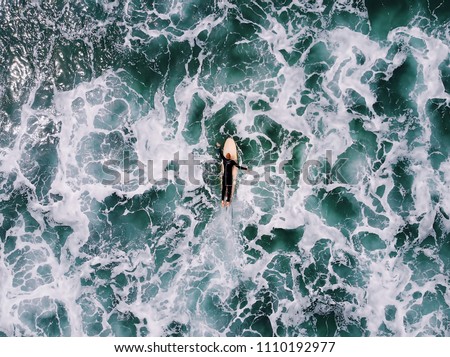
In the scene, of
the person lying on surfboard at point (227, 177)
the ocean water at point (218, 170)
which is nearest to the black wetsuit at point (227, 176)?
the person lying on surfboard at point (227, 177)

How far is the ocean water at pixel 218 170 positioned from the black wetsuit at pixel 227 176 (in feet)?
2.25

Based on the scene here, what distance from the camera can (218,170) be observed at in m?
26.0

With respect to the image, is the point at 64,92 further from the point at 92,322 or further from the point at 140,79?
the point at 92,322

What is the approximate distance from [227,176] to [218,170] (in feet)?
2.85

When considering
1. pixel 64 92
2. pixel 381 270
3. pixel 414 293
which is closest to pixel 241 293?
pixel 381 270

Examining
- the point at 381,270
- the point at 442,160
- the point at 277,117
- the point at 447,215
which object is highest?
the point at 277,117

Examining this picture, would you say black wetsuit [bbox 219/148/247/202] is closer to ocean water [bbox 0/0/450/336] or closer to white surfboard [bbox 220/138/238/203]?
white surfboard [bbox 220/138/238/203]

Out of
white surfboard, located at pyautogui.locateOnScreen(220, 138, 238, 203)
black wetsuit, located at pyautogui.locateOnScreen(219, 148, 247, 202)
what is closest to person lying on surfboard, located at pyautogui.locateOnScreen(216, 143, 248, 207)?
black wetsuit, located at pyautogui.locateOnScreen(219, 148, 247, 202)

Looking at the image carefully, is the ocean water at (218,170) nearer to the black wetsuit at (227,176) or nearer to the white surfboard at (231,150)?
the white surfboard at (231,150)

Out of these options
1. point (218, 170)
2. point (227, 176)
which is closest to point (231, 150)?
point (218, 170)

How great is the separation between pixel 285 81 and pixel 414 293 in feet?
51.2

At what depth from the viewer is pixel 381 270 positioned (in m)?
25.6

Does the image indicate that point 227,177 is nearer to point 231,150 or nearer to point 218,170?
point 218,170

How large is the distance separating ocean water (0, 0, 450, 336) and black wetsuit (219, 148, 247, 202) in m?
0.69
